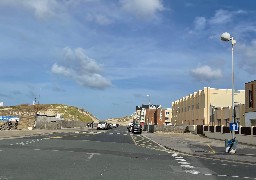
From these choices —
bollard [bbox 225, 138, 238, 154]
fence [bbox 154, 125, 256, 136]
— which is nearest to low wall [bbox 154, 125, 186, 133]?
fence [bbox 154, 125, 256, 136]

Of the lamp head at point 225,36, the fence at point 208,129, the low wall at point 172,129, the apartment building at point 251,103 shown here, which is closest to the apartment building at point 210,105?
the fence at point 208,129

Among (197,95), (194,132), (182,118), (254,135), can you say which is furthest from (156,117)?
(254,135)

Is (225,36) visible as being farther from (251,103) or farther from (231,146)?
(251,103)

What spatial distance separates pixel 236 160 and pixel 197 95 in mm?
68323

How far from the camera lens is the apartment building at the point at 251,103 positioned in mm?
50438

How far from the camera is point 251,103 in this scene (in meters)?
51.9

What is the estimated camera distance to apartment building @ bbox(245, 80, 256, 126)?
5044cm

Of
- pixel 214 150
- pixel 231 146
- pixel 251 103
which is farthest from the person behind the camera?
pixel 251 103

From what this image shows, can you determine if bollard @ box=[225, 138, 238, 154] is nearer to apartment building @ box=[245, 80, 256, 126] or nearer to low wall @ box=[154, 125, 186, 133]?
apartment building @ box=[245, 80, 256, 126]

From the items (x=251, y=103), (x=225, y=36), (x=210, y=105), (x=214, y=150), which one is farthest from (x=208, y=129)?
(x=225, y=36)

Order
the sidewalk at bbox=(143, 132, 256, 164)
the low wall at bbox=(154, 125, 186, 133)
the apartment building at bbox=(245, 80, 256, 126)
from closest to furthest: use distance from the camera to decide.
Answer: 1. the sidewalk at bbox=(143, 132, 256, 164)
2. the apartment building at bbox=(245, 80, 256, 126)
3. the low wall at bbox=(154, 125, 186, 133)

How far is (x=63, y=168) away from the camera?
1480cm

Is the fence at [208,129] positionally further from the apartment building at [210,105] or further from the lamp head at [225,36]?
the lamp head at [225,36]

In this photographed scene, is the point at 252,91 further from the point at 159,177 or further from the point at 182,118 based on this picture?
the point at 182,118
